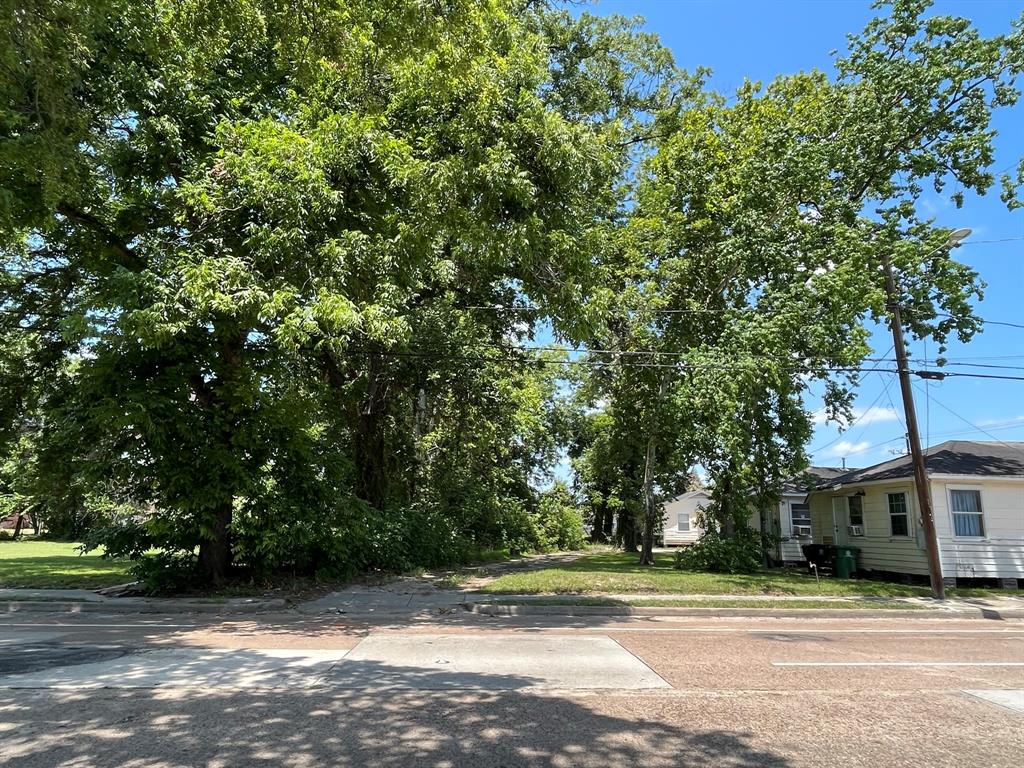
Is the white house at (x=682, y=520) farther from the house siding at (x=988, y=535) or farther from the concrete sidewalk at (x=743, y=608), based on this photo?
the concrete sidewalk at (x=743, y=608)

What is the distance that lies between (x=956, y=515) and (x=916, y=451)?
474 centimetres

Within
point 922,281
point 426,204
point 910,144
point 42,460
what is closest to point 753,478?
point 922,281

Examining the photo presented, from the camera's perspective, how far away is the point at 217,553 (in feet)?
46.8

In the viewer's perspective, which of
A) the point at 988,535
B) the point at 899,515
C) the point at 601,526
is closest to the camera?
the point at 988,535

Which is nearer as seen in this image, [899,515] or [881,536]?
[899,515]

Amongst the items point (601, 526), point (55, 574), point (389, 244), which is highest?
point (389, 244)

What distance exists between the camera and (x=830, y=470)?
1212 inches

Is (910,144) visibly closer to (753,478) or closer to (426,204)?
(753,478)

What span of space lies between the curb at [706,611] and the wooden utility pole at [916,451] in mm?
1795

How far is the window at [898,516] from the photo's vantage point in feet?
67.5

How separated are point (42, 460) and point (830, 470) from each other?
30115mm

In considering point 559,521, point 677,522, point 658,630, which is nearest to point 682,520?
point 677,522

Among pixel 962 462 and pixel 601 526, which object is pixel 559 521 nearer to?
pixel 601 526

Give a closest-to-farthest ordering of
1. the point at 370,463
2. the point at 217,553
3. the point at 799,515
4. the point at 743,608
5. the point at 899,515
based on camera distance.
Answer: the point at 743,608 < the point at 217,553 < the point at 370,463 < the point at 899,515 < the point at 799,515
